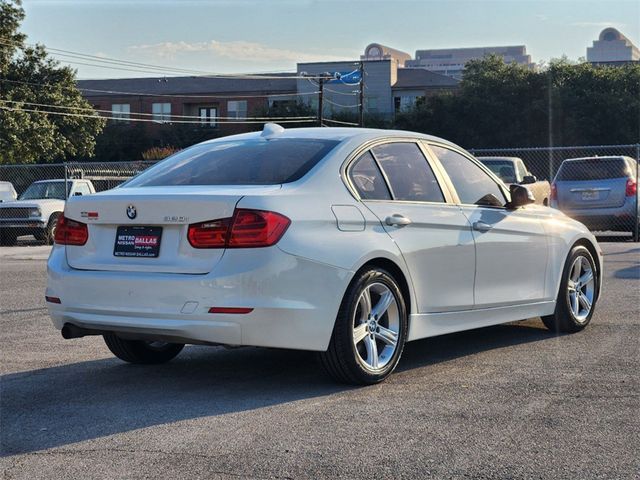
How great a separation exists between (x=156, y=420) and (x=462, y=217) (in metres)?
2.76

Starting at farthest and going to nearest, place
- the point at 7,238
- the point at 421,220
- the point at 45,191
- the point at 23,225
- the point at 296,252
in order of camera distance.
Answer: the point at 45,191
the point at 7,238
the point at 23,225
the point at 421,220
the point at 296,252

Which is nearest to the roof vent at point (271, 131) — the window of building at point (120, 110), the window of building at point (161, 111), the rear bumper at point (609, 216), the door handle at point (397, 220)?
the door handle at point (397, 220)

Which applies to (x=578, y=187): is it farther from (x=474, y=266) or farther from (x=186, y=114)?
(x=186, y=114)

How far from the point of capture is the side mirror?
7.34 metres

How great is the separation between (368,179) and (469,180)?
4.06ft

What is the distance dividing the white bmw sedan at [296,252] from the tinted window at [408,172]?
0.04ft

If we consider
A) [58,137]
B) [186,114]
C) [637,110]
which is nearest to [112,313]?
[58,137]

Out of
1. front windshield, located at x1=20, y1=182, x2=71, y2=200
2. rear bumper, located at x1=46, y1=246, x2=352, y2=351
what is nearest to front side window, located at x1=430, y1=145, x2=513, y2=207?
rear bumper, located at x1=46, y1=246, x2=352, y2=351

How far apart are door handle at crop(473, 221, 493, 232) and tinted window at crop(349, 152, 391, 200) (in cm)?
88

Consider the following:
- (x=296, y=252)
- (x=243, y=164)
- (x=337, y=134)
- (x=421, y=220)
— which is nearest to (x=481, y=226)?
(x=421, y=220)

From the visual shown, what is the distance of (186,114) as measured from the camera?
257 ft

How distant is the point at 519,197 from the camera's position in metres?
7.34

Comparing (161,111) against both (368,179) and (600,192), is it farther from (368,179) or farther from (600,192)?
(368,179)

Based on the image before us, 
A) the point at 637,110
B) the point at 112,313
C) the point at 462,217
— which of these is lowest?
the point at 112,313
